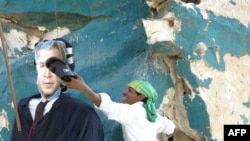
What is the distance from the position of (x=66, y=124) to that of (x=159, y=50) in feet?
2.41

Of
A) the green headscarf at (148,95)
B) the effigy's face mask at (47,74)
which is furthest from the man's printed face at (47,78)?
the green headscarf at (148,95)

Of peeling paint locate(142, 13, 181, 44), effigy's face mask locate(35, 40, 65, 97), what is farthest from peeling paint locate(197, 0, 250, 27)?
effigy's face mask locate(35, 40, 65, 97)

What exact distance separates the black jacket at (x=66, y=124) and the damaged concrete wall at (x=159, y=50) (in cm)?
42

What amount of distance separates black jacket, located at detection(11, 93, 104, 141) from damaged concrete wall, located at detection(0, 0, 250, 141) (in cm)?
42

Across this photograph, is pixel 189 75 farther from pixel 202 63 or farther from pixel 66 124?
pixel 66 124

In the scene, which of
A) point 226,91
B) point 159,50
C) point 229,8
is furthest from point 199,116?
point 229,8

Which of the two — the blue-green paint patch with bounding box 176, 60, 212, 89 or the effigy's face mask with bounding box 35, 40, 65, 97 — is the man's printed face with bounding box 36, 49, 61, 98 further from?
the blue-green paint patch with bounding box 176, 60, 212, 89

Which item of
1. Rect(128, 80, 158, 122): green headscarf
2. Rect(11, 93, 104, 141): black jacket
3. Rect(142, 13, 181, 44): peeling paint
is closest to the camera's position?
Rect(11, 93, 104, 141): black jacket

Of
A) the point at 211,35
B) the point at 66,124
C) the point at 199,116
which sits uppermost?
the point at 211,35

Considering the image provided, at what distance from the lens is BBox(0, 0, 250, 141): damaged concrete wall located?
101 inches

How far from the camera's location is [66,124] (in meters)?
2.01

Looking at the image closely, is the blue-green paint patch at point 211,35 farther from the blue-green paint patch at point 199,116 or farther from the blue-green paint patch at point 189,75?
the blue-green paint patch at point 199,116

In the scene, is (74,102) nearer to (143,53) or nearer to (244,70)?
(143,53)

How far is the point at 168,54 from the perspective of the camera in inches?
103
